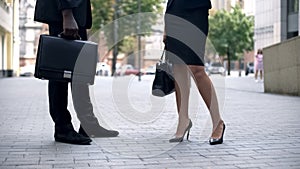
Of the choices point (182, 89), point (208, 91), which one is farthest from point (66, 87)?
point (208, 91)

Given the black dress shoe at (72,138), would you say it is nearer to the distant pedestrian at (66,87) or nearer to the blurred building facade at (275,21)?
the distant pedestrian at (66,87)

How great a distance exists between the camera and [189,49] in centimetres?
497

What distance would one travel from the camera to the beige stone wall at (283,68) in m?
12.8

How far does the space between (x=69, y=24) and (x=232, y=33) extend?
60.8 m

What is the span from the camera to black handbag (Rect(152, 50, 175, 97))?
→ 526cm

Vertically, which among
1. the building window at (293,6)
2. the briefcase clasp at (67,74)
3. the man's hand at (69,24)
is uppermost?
the building window at (293,6)

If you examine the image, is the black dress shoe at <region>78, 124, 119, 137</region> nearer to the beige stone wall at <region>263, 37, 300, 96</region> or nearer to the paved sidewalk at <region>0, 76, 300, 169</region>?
the paved sidewalk at <region>0, 76, 300, 169</region>

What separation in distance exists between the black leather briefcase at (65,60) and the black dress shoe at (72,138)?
23.9 inches

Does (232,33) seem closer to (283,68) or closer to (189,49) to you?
(283,68)

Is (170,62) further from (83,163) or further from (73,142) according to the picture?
(83,163)

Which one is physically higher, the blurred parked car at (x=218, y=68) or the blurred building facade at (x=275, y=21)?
the blurred building facade at (x=275, y=21)

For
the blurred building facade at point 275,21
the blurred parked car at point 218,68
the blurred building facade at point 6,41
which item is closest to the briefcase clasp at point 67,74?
the blurred parked car at point 218,68

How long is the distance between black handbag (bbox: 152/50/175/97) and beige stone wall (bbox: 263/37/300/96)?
799 centimetres

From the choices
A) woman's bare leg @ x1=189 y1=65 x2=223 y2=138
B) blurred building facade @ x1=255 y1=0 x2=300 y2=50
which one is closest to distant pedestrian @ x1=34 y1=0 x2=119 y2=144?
woman's bare leg @ x1=189 y1=65 x2=223 y2=138
